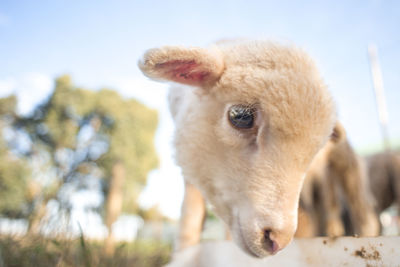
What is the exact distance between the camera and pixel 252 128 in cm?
175

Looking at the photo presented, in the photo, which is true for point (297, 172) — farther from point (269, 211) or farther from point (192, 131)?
point (192, 131)

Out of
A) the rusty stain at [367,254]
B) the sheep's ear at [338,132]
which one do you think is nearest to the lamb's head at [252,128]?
the rusty stain at [367,254]

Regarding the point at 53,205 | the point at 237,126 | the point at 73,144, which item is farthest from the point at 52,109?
the point at 237,126

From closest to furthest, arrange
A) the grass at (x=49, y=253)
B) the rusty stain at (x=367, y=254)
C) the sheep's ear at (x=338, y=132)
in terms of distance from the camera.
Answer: the rusty stain at (x=367, y=254), the grass at (x=49, y=253), the sheep's ear at (x=338, y=132)

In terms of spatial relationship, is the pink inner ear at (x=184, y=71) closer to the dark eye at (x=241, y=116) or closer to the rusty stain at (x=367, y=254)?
the dark eye at (x=241, y=116)

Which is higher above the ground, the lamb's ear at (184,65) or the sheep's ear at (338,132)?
the lamb's ear at (184,65)

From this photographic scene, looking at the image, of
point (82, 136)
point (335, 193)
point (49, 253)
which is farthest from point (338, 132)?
point (82, 136)

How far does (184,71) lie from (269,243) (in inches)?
43.7

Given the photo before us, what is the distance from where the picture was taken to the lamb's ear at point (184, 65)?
168 cm

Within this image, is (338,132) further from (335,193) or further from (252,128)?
(335,193)

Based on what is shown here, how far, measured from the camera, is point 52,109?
19719 mm

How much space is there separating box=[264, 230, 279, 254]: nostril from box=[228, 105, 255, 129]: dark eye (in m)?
0.59

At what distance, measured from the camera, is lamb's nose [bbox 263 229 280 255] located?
4.71 feet

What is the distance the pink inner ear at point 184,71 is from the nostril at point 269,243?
39.8 inches
